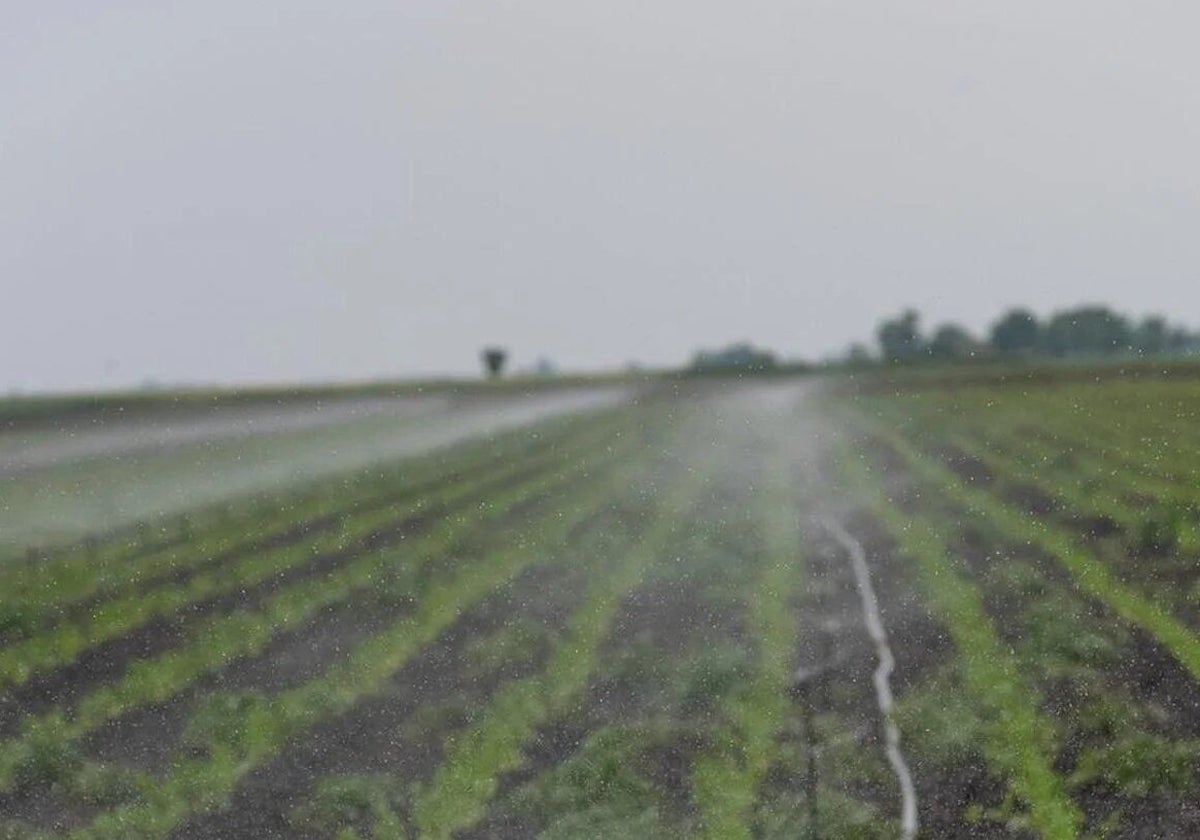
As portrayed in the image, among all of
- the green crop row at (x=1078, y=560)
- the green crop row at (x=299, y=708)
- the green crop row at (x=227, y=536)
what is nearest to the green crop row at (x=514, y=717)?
the green crop row at (x=299, y=708)

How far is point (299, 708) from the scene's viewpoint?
16.1m

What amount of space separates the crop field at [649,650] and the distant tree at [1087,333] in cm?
201

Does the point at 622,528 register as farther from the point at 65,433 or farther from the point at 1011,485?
the point at 65,433

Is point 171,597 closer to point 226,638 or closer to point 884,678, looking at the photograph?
point 226,638

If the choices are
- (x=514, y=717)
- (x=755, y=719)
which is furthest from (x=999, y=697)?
(x=514, y=717)

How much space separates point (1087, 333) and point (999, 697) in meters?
9.96

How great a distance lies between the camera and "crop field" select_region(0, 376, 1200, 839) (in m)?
13.4

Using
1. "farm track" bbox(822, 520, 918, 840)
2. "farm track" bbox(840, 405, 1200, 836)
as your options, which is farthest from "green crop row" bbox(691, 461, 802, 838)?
"farm track" bbox(840, 405, 1200, 836)

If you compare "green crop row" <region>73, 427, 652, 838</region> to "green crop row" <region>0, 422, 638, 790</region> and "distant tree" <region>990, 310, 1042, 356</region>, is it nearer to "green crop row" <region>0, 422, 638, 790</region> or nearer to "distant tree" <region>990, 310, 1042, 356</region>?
"green crop row" <region>0, 422, 638, 790</region>

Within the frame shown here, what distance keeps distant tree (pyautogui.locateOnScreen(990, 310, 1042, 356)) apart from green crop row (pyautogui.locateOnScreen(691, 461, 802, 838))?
5829mm

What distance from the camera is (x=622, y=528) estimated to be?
23.6m

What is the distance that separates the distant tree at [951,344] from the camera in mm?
25266

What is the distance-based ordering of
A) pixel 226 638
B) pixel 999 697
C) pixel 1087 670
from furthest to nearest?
pixel 226 638 < pixel 1087 670 < pixel 999 697

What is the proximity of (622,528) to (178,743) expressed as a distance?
989 cm
